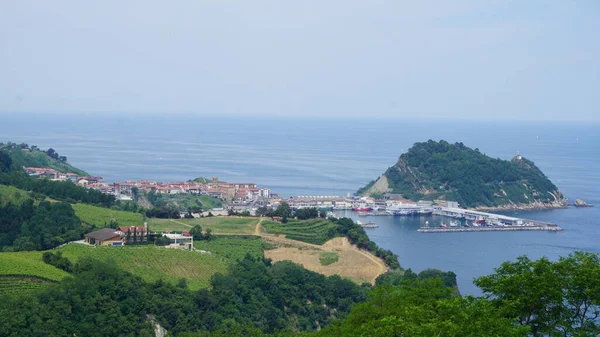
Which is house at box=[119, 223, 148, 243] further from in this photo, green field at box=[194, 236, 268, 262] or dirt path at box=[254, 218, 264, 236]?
dirt path at box=[254, 218, 264, 236]

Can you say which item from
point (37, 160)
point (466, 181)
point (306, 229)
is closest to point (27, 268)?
point (306, 229)

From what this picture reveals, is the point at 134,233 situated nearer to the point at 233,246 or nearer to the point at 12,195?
the point at 233,246

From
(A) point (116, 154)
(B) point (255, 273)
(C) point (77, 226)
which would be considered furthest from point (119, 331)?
(A) point (116, 154)

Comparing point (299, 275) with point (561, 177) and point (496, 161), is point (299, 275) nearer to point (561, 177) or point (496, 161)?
point (496, 161)

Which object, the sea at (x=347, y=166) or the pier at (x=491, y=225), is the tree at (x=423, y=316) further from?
the pier at (x=491, y=225)

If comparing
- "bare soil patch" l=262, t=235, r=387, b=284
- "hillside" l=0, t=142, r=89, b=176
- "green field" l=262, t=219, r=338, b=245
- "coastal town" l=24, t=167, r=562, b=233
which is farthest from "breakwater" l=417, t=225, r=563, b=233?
"hillside" l=0, t=142, r=89, b=176

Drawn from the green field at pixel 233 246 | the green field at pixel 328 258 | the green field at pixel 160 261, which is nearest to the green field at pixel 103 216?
the green field at pixel 233 246

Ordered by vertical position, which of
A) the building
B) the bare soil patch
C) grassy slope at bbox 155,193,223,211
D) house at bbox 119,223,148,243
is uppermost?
house at bbox 119,223,148,243

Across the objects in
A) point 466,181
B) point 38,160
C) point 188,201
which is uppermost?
point 38,160
